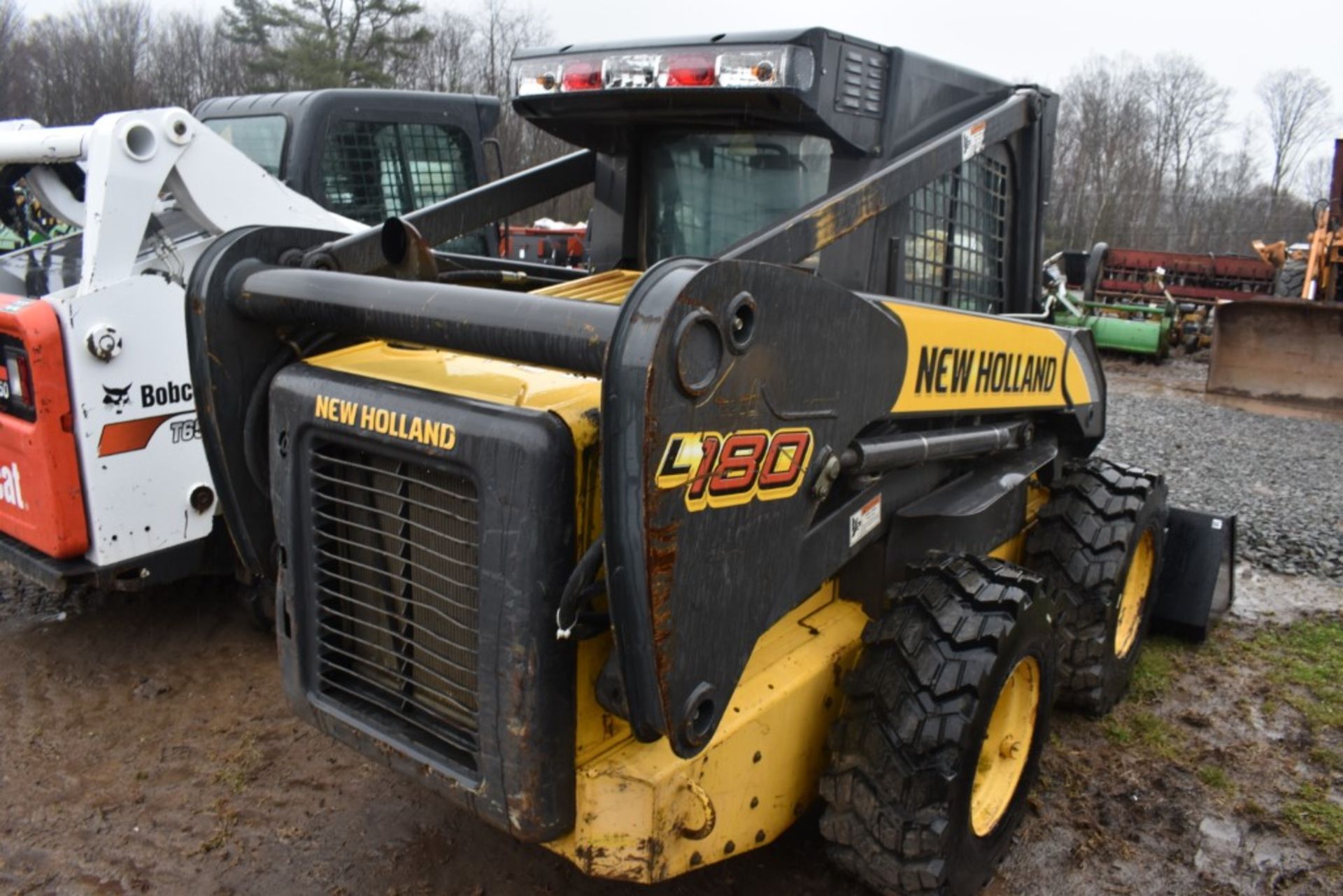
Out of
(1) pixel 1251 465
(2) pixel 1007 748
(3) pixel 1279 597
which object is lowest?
(3) pixel 1279 597

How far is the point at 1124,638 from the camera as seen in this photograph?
4.25 metres

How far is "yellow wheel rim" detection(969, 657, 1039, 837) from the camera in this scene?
2918mm

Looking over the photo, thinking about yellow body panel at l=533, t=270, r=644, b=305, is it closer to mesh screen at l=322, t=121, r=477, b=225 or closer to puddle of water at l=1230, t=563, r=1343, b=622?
mesh screen at l=322, t=121, r=477, b=225

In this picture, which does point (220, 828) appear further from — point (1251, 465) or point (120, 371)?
point (1251, 465)

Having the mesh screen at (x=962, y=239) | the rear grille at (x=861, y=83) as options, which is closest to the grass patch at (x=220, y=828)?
the mesh screen at (x=962, y=239)

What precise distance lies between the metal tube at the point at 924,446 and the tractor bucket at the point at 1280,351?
9632mm

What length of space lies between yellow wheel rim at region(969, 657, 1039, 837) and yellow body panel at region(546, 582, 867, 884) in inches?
19.7

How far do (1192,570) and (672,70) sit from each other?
3289 millimetres

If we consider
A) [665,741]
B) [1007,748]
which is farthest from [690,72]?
[1007,748]

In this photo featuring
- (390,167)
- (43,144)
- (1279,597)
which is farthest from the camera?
(390,167)

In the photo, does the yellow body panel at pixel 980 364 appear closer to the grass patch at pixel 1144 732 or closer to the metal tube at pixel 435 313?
the metal tube at pixel 435 313

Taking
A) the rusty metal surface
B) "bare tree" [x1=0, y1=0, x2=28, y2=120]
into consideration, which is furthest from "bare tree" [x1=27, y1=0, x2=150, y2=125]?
the rusty metal surface

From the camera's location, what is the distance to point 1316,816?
3373mm

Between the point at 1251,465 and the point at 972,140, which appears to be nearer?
the point at 972,140
